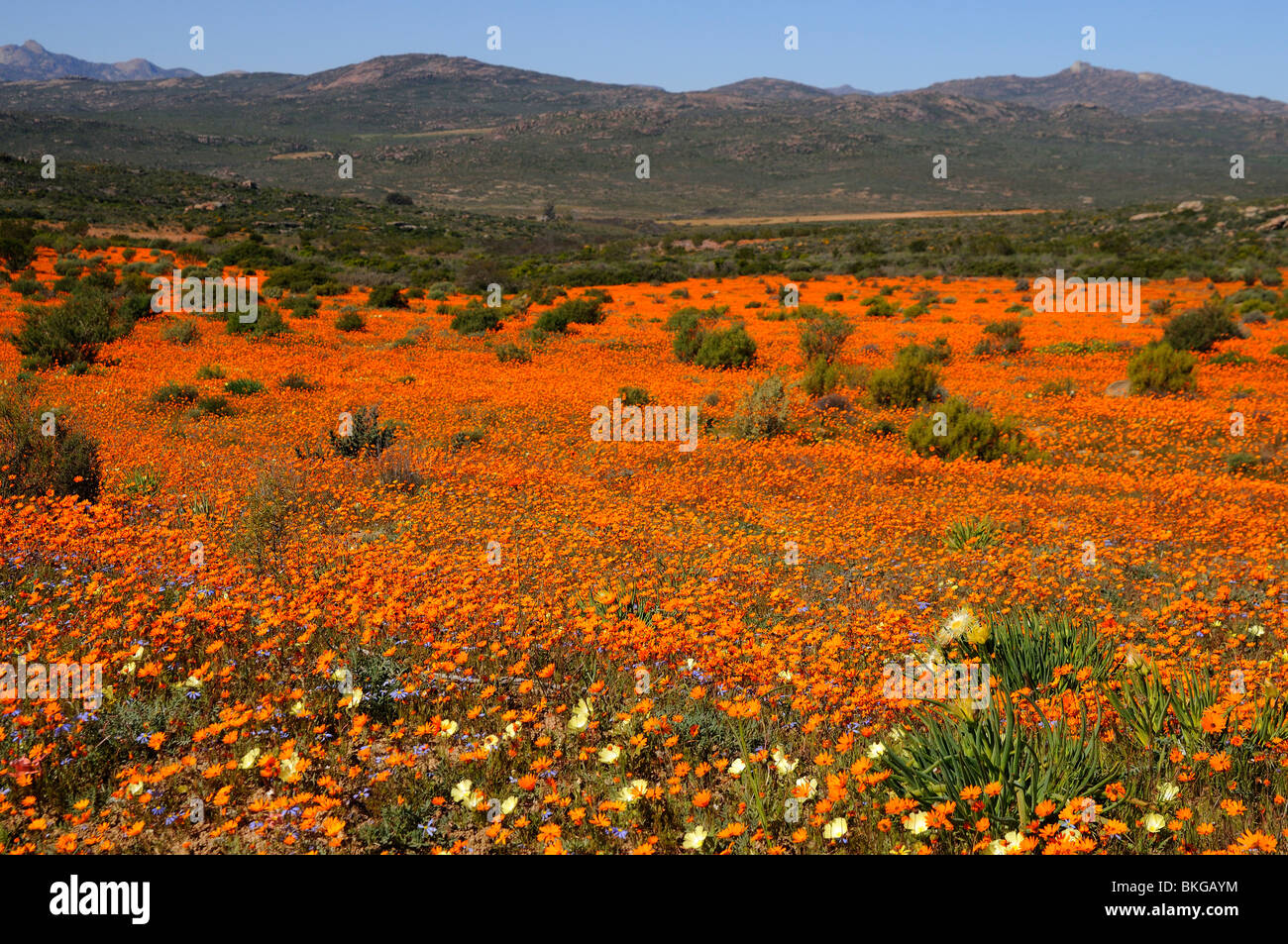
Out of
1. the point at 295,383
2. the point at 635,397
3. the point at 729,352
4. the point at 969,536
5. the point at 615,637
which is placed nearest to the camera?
the point at 615,637

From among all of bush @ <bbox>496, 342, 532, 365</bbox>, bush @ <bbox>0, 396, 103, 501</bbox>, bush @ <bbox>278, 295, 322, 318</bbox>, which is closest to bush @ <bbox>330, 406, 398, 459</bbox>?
bush @ <bbox>0, 396, 103, 501</bbox>

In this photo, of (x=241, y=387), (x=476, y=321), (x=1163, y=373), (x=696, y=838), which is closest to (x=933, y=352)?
(x=1163, y=373)

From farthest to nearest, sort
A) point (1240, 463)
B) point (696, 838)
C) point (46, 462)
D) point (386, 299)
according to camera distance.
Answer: point (386, 299)
point (1240, 463)
point (46, 462)
point (696, 838)

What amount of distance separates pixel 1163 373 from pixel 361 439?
14.9 metres

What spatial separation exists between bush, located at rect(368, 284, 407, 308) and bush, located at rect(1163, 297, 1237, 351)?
23.6 m

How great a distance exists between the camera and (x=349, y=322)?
22594 mm

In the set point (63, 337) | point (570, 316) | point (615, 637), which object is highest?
point (570, 316)

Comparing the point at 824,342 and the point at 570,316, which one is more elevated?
the point at 570,316

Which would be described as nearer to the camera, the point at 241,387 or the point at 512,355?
the point at 241,387

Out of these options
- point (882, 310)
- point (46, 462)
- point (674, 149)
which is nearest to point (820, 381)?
point (46, 462)

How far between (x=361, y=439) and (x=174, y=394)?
5.50 meters

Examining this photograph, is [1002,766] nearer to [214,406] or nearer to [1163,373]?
[214,406]

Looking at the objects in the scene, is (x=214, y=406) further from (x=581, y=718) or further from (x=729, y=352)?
(x=581, y=718)

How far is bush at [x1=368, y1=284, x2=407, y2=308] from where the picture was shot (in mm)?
27188
